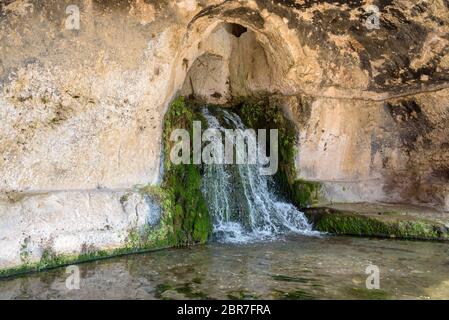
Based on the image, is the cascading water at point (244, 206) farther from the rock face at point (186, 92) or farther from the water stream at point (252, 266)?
the rock face at point (186, 92)

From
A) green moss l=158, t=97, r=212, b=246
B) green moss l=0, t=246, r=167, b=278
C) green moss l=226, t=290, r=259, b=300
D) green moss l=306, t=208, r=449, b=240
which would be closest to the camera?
green moss l=226, t=290, r=259, b=300

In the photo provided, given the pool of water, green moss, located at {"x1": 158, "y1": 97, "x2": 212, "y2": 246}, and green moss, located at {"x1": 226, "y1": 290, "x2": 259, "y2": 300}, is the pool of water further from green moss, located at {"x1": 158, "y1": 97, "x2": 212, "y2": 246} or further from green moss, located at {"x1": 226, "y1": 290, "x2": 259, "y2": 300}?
green moss, located at {"x1": 158, "y1": 97, "x2": 212, "y2": 246}

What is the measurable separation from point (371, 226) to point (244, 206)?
1666mm

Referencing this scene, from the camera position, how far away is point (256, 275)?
4340 millimetres

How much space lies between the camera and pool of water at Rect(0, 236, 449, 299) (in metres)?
3.82

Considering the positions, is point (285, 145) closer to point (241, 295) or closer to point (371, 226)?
point (371, 226)

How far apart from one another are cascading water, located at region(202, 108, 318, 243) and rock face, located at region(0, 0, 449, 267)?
0.79 metres

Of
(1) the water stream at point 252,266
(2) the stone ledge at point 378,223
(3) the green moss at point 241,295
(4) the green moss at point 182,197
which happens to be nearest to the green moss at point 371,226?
(2) the stone ledge at point 378,223

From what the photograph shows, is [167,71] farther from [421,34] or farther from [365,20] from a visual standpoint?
[421,34]

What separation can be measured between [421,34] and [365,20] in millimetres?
758

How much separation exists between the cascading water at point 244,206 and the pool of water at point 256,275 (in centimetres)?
61

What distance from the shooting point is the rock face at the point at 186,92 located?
468cm

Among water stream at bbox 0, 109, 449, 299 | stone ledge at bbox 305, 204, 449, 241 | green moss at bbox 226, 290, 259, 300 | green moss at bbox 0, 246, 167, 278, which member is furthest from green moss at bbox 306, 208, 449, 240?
green moss at bbox 226, 290, 259, 300

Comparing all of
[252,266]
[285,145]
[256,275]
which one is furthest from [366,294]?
[285,145]
